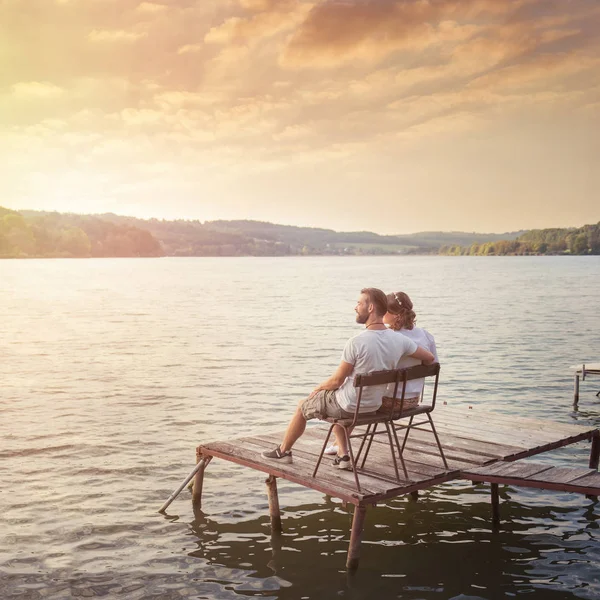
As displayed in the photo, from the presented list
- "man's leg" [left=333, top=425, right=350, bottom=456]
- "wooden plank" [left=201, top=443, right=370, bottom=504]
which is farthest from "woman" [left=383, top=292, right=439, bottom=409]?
Result: "wooden plank" [left=201, top=443, right=370, bottom=504]

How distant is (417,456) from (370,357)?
208 cm

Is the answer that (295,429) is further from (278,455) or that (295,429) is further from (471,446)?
(471,446)

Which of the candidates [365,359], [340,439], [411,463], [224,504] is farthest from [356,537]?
[224,504]

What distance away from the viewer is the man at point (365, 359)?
8.36 metres

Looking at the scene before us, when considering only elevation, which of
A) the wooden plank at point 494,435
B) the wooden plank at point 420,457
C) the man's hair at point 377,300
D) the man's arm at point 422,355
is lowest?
the wooden plank at point 420,457

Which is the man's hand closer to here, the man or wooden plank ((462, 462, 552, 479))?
the man

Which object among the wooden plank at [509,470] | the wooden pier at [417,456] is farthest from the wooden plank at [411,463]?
the wooden plank at [509,470]

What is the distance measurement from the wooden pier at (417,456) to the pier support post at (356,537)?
1 cm

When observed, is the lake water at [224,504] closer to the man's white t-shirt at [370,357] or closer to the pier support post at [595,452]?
the pier support post at [595,452]

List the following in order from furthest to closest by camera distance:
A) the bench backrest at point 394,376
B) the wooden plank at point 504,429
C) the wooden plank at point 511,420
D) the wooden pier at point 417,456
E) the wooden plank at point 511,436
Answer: the wooden plank at point 511,420, the wooden plank at point 504,429, the wooden plank at point 511,436, the wooden pier at point 417,456, the bench backrest at point 394,376

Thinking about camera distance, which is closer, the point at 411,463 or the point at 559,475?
the point at 559,475

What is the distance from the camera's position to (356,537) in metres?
8.35

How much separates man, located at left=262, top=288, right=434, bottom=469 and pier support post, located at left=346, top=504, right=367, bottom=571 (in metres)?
1.03

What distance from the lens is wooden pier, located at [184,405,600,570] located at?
845 centimetres
